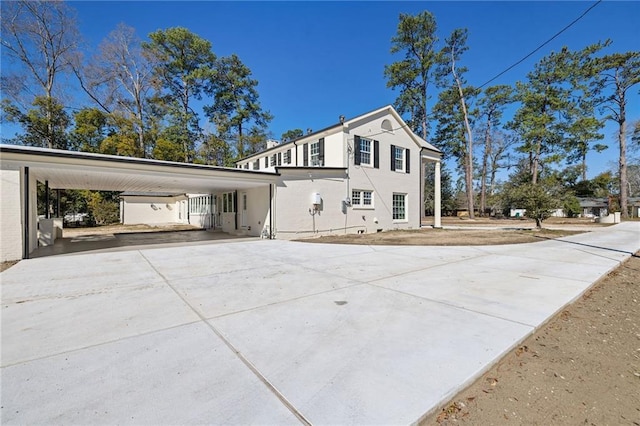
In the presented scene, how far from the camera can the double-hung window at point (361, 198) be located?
47.7 ft

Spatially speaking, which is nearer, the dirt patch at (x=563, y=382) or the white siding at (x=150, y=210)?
the dirt patch at (x=563, y=382)

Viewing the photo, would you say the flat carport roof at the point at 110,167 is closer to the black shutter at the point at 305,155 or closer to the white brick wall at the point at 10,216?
the white brick wall at the point at 10,216

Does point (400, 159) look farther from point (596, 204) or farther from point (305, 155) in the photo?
point (596, 204)

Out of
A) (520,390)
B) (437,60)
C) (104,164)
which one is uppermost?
(437,60)

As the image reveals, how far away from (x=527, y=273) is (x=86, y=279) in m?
9.48

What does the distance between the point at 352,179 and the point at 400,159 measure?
473 centimetres

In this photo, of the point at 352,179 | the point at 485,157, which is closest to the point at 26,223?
the point at 352,179

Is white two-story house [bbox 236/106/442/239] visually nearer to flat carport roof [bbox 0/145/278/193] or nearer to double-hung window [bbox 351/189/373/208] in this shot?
double-hung window [bbox 351/189/373/208]

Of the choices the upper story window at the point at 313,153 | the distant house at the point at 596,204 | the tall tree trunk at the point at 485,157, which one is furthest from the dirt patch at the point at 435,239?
the distant house at the point at 596,204

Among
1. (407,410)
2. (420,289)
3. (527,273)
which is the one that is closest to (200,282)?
(420,289)

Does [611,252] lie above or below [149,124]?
below

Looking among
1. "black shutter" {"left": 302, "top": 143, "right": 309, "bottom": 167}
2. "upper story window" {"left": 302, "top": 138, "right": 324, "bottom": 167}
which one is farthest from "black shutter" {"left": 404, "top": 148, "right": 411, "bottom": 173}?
"black shutter" {"left": 302, "top": 143, "right": 309, "bottom": 167}

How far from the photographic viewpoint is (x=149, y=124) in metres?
23.7

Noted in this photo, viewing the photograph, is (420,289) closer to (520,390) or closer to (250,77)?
(520,390)
